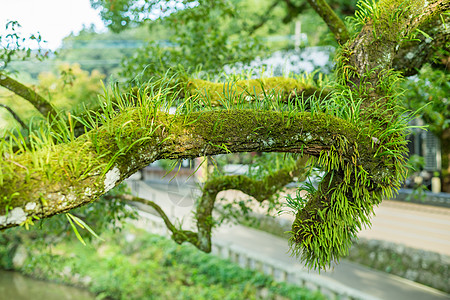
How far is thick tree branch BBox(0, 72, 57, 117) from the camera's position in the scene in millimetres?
2547

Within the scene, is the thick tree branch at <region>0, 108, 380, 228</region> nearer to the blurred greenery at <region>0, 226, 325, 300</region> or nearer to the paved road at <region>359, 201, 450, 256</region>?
the blurred greenery at <region>0, 226, 325, 300</region>

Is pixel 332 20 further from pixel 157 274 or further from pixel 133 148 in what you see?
pixel 157 274

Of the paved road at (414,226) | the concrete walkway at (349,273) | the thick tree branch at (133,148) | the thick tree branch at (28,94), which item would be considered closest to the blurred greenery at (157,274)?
the concrete walkway at (349,273)

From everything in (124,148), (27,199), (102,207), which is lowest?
(102,207)

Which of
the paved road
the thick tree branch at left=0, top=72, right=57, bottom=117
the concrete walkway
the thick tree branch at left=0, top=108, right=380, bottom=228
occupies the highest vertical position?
the thick tree branch at left=0, top=72, right=57, bottom=117

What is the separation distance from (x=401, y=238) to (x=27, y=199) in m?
7.35

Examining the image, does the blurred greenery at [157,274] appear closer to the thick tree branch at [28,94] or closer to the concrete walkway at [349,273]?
the concrete walkway at [349,273]

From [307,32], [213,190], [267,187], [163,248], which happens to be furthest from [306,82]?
[307,32]

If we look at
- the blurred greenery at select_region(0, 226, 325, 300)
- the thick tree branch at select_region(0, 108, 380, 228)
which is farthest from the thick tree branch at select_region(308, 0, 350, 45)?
the blurred greenery at select_region(0, 226, 325, 300)

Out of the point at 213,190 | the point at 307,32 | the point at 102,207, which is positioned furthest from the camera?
the point at 307,32

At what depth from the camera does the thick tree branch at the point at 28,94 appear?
8.36ft

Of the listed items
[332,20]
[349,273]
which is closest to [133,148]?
[332,20]

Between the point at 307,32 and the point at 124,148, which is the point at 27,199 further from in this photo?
the point at 307,32

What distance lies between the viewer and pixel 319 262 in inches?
65.8
